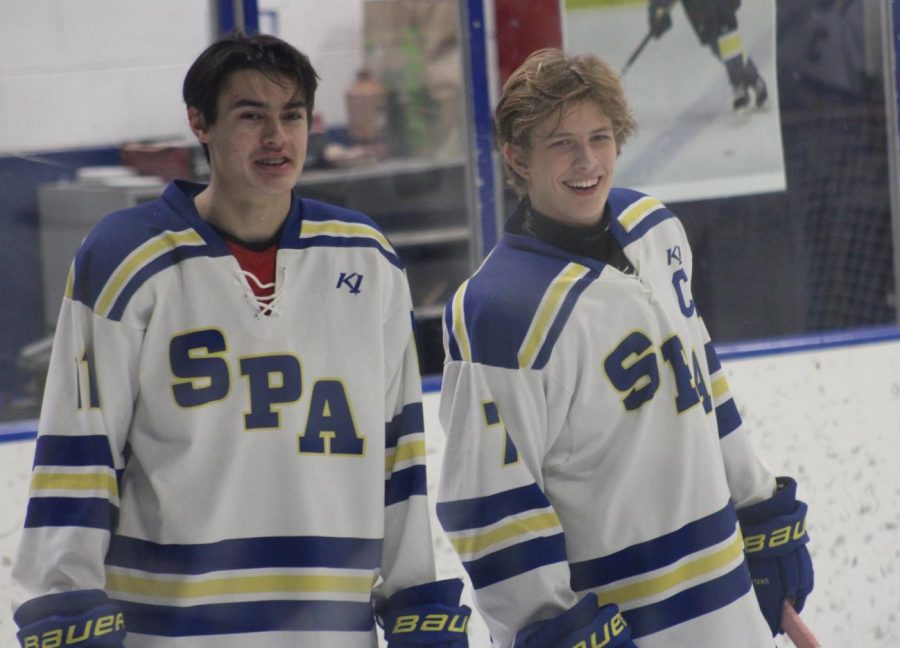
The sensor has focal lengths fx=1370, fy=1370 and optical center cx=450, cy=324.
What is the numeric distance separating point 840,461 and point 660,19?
3.26ft

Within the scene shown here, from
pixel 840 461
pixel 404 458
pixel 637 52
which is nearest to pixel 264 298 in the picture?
pixel 404 458

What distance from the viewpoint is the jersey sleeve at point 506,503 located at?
1.66 meters

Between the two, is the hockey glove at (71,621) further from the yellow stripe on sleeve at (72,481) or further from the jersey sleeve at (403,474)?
the jersey sleeve at (403,474)

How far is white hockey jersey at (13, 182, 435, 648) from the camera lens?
1606mm

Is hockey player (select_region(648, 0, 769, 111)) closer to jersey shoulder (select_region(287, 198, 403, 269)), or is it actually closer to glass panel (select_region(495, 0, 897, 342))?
glass panel (select_region(495, 0, 897, 342))

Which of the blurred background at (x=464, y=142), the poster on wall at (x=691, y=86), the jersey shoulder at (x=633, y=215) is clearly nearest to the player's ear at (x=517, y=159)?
the jersey shoulder at (x=633, y=215)

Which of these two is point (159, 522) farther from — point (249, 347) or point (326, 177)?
point (326, 177)

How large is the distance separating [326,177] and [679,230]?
1.05 metres

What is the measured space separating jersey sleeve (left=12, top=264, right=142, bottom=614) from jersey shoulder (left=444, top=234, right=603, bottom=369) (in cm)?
40

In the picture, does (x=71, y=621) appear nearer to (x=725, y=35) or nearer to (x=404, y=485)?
(x=404, y=485)

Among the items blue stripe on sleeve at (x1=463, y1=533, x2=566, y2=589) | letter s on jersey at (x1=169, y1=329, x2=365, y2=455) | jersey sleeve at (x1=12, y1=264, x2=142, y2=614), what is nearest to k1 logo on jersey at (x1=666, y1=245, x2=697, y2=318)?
blue stripe on sleeve at (x1=463, y1=533, x2=566, y2=589)

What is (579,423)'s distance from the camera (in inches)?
67.2

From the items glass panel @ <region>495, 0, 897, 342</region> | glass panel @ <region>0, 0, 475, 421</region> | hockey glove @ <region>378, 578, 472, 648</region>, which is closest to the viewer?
hockey glove @ <region>378, 578, 472, 648</region>

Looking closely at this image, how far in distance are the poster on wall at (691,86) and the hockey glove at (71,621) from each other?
1.65 meters
